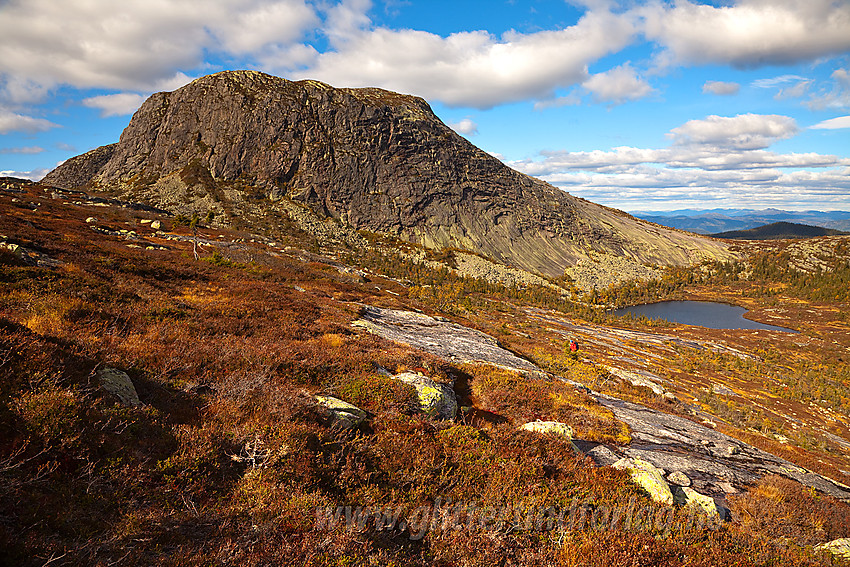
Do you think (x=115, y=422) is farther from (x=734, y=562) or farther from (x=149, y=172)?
(x=149, y=172)

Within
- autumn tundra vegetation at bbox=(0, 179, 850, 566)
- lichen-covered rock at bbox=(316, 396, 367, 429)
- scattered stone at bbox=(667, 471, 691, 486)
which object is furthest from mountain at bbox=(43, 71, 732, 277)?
scattered stone at bbox=(667, 471, 691, 486)

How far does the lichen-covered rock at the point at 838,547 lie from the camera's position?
7.27 m

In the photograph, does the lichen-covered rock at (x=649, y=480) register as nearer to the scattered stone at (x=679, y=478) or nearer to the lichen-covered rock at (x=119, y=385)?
the scattered stone at (x=679, y=478)

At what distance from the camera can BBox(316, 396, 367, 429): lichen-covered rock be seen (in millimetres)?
7221

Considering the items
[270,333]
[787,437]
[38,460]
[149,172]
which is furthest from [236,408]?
[149,172]

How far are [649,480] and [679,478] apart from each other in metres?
2.31

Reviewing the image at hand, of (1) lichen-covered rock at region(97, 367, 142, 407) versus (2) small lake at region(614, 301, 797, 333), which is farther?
(2) small lake at region(614, 301, 797, 333)

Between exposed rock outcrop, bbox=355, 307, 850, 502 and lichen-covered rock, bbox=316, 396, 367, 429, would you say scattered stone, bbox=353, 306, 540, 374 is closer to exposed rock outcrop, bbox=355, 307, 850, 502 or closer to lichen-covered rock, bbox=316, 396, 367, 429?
exposed rock outcrop, bbox=355, 307, 850, 502

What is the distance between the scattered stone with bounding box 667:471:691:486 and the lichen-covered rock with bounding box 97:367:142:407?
1265 cm

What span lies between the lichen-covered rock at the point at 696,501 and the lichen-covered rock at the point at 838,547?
1.66 metres

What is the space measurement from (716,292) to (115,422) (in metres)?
212

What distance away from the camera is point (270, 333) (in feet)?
41.0

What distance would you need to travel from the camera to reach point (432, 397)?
10109 millimetres

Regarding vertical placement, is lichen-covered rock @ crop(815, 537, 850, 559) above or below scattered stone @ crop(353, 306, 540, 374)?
below
